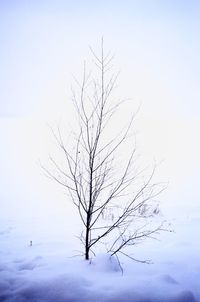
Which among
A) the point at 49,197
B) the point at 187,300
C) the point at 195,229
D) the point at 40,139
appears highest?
the point at 40,139

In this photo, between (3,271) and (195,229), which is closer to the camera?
(3,271)

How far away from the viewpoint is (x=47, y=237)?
5418 millimetres

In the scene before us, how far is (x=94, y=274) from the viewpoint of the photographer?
3.10 meters

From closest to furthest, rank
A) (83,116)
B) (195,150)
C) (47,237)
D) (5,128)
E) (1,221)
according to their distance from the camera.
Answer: (83,116) < (47,237) < (1,221) < (195,150) < (5,128)

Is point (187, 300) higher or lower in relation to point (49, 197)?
lower

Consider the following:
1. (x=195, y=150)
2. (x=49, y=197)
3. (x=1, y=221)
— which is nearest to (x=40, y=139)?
(x=195, y=150)

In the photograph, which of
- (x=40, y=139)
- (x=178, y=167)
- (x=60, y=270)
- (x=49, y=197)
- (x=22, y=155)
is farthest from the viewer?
(x=40, y=139)

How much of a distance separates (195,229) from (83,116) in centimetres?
420

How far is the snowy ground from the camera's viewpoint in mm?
2576

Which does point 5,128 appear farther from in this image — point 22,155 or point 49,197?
point 49,197

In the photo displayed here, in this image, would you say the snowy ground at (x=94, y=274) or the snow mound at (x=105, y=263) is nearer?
the snowy ground at (x=94, y=274)

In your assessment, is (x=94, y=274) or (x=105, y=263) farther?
(x=105, y=263)

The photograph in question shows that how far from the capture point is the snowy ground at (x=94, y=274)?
2576mm

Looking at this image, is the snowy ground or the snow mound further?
the snow mound
